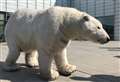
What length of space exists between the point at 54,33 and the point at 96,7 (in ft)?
154

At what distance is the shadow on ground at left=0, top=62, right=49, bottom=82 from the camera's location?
7020 mm

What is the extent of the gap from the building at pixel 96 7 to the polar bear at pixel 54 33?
3313cm

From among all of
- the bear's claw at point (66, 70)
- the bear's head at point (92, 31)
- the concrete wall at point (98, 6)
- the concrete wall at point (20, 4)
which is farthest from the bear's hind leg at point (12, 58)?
the concrete wall at point (98, 6)

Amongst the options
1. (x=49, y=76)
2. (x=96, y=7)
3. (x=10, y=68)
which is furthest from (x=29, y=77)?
(x=96, y=7)

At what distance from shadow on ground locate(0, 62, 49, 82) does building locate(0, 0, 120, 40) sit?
1297 inches

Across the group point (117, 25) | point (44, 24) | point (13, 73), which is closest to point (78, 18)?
point (44, 24)

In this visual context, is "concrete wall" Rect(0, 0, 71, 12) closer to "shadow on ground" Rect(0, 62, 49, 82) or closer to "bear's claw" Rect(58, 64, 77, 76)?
"shadow on ground" Rect(0, 62, 49, 82)

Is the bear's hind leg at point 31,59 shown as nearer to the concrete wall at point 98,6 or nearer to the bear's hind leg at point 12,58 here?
the bear's hind leg at point 12,58

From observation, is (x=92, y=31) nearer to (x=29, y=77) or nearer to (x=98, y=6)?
(x=29, y=77)

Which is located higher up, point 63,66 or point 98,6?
point 98,6

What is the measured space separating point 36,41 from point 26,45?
21.0 inches

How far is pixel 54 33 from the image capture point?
6867 mm

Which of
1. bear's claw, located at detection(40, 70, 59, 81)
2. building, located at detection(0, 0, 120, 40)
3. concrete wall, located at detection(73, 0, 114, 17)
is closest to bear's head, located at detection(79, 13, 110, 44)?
bear's claw, located at detection(40, 70, 59, 81)

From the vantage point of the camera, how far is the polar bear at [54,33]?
6.85m
